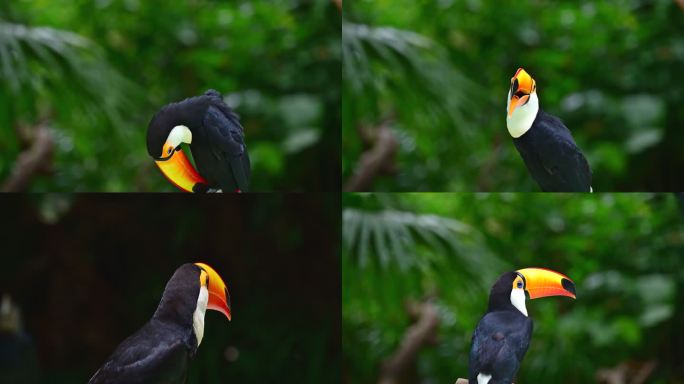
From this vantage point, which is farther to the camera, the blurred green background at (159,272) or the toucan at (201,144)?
the blurred green background at (159,272)

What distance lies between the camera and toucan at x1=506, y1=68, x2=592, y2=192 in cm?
96

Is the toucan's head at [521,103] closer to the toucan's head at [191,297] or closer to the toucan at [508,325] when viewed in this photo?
the toucan at [508,325]

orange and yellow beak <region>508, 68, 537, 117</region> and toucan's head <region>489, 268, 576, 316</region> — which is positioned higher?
orange and yellow beak <region>508, 68, 537, 117</region>

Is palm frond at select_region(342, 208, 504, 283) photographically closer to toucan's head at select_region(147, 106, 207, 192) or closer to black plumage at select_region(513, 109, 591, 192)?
black plumage at select_region(513, 109, 591, 192)

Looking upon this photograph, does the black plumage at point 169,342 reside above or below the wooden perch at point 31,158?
below

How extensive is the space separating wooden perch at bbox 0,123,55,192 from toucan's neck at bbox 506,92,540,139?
131 cm

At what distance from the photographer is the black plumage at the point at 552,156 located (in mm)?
982

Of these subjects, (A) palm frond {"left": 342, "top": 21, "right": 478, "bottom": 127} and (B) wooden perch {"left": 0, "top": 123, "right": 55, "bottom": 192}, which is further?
(B) wooden perch {"left": 0, "top": 123, "right": 55, "bottom": 192}

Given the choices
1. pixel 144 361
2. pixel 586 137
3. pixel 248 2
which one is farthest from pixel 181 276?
pixel 586 137

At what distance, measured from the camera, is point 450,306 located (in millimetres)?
1656

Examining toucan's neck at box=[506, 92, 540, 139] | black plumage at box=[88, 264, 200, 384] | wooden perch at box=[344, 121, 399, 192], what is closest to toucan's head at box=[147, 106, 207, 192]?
black plumage at box=[88, 264, 200, 384]

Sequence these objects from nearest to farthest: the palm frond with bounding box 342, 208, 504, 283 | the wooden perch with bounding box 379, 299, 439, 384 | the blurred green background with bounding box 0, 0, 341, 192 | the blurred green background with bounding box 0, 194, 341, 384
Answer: the blurred green background with bounding box 0, 194, 341, 384 → the palm frond with bounding box 342, 208, 504, 283 → the blurred green background with bounding box 0, 0, 341, 192 → the wooden perch with bounding box 379, 299, 439, 384

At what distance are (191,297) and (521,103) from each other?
1.38 ft

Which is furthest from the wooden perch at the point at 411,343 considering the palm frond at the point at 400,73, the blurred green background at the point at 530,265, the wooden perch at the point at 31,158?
the wooden perch at the point at 31,158
